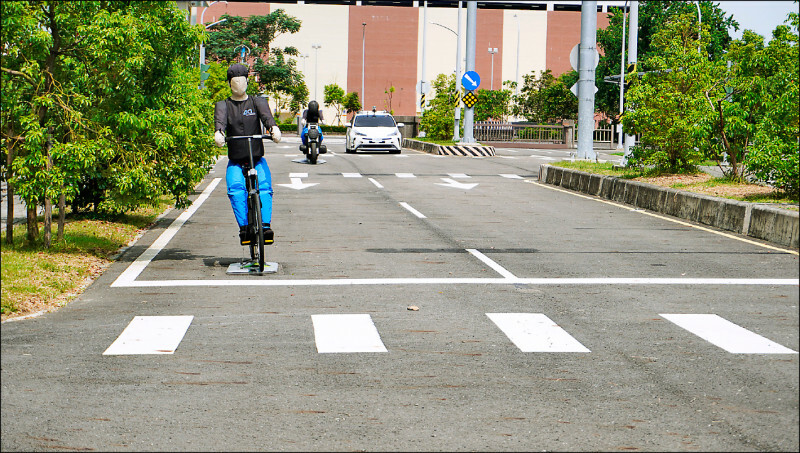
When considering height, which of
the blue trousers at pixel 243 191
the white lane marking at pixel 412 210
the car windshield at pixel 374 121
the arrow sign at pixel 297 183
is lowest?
the arrow sign at pixel 297 183

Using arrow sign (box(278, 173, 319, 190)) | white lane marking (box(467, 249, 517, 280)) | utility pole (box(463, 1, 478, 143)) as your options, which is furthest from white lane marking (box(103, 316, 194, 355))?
utility pole (box(463, 1, 478, 143))

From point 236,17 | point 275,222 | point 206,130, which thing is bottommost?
point 275,222

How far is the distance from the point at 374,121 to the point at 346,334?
34122 millimetres

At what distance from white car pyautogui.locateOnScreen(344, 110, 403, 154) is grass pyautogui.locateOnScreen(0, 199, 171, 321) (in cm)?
2532

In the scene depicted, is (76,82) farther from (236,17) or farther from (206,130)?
(236,17)

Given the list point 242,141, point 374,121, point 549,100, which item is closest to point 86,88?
point 242,141

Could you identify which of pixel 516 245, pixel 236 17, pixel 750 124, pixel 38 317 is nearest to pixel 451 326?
pixel 38 317

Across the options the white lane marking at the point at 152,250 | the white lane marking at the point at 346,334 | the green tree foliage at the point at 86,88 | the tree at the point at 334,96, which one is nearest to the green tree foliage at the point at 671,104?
the white lane marking at the point at 152,250

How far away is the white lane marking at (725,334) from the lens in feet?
22.6

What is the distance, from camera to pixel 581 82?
27281mm

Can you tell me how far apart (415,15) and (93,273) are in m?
94.8

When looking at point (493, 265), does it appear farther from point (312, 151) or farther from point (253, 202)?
point (312, 151)

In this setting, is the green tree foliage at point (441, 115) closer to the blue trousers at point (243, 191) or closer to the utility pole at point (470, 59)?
the utility pole at point (470, 59)

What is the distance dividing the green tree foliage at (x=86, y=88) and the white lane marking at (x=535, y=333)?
4.71 metres
